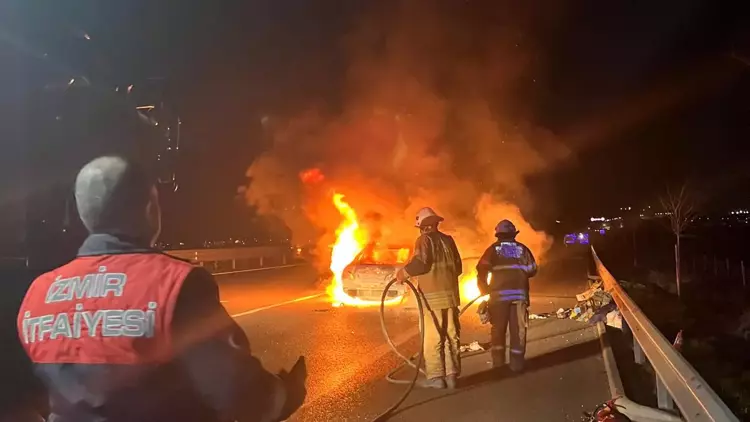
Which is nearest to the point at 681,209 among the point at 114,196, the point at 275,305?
the point at 275,305

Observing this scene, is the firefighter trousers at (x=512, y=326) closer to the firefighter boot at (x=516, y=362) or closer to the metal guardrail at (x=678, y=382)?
the firefighter boot at (x=516, y=362)

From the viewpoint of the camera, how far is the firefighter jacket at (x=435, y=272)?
7113 millimetres

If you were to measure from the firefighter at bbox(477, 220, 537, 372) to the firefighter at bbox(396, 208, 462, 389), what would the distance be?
0.78 meters

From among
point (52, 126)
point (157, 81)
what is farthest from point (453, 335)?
point (52, 126)

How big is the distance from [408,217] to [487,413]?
48.6 ft

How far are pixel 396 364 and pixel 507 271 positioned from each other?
1904 mm

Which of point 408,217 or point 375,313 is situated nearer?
point 375,313

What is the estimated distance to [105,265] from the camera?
202cm

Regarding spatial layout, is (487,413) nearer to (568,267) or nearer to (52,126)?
(52,126)

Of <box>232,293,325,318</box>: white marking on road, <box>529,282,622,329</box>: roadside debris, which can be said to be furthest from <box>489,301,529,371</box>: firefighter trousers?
<box>232,293,325,318</box>: white marking on road

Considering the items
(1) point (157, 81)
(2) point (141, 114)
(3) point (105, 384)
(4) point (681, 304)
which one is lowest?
(4) point (681, 304)

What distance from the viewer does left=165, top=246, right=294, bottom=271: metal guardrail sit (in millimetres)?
25109

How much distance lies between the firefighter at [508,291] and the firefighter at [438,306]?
78cm

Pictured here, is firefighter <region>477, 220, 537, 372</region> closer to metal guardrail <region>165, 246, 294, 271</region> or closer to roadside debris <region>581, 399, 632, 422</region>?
roadside debris <region>581, 399, 632, 422</region>
